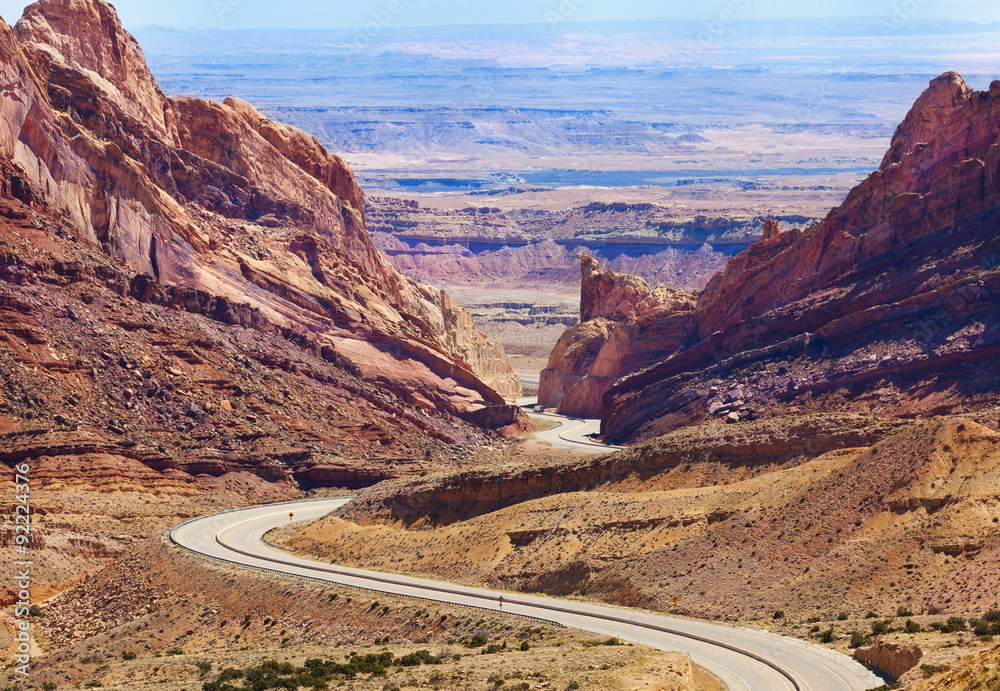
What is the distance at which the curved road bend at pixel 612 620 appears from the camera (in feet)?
148

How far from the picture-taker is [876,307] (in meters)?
97.6

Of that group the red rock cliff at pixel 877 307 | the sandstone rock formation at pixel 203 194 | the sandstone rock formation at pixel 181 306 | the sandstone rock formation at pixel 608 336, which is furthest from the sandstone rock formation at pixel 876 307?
the sandstone rock formation at pixel 203 194

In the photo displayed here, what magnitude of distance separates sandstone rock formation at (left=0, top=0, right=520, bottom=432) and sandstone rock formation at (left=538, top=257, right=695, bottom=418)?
14436 millimetres

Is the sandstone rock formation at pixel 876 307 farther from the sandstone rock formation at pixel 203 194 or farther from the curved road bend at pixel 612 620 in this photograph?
the curved road bend at pixel 612 620

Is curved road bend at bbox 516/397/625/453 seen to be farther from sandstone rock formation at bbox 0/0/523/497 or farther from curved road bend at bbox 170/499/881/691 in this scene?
curved road bend at bbox 170/499/881/691

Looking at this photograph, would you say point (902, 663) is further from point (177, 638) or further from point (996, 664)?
point (177, 638)

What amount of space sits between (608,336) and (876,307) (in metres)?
42.3

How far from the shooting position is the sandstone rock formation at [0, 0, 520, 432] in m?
99.9

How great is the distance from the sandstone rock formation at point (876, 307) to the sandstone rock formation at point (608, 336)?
520 centimetres

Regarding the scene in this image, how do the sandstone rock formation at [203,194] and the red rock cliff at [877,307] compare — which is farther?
the sandstone rock formation at [203,194]

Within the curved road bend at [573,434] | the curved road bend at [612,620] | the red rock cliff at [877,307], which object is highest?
the red rock cliff at [877,307]

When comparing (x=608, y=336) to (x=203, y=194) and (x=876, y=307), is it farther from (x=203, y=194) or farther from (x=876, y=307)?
(x=876, y=307)

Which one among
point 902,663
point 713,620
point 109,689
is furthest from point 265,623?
point 902,663

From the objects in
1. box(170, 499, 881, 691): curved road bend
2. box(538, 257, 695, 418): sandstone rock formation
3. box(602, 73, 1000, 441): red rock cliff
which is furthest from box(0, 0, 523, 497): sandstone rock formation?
box(602, 73, 1000, 441): red rock cliff
